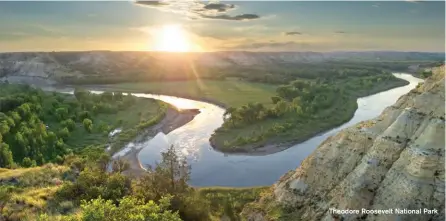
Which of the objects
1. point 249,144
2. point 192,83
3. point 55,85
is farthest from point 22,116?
point 55,85

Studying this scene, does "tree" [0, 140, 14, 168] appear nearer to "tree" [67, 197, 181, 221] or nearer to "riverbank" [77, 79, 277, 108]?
"tree" [67, 197, 181, 221]

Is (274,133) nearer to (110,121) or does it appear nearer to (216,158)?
(216,158)

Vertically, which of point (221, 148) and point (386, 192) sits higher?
point (386, 192)

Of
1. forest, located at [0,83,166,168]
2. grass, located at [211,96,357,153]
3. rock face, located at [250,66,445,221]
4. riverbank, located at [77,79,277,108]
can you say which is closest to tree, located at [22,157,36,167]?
forest, located at [0,83,166,168]

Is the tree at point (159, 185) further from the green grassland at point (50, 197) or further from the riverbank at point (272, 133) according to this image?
the riverbank at point (272, 133)

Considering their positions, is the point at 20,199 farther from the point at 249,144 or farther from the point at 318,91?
the point at 318,91

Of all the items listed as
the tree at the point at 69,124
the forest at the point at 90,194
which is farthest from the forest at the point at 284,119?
the forest at the point at 90,194
